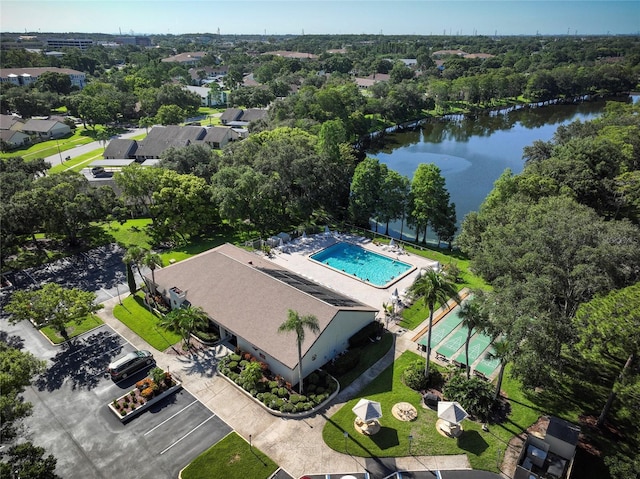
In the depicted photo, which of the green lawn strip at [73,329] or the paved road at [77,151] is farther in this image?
the paved road at [77,151]

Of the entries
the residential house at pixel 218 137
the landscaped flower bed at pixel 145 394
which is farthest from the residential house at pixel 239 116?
the landscaped flower bed at pixel 145 394

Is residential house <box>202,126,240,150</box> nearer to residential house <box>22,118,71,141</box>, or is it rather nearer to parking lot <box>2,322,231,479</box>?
residential house <box>22,118,71,141</box>

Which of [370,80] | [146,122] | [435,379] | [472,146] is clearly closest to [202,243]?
[435,379]

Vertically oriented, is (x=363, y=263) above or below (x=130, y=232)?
below

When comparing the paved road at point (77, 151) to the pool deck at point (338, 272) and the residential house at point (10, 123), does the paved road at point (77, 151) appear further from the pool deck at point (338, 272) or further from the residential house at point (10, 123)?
the pool deck at point (338, 272)

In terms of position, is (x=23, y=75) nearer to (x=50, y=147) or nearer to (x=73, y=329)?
(x=50, y=147)

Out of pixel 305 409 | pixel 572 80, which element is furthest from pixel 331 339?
pixel 572 80
